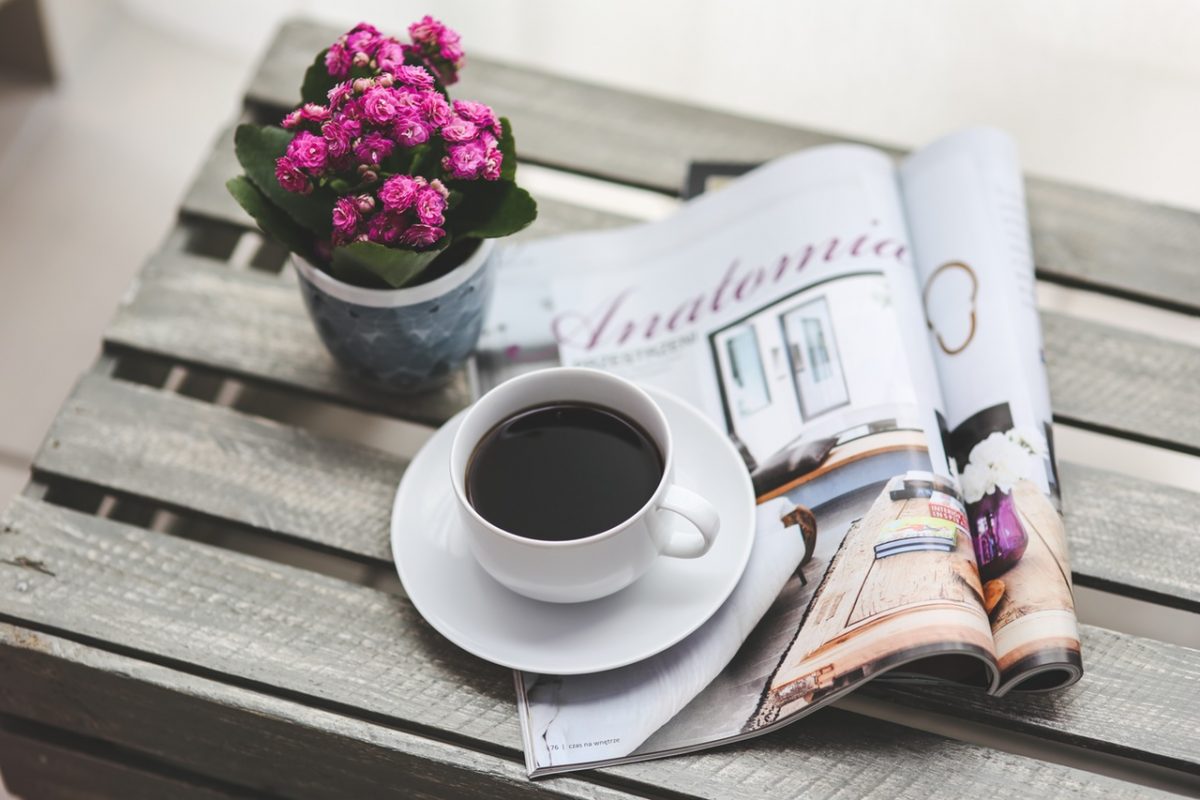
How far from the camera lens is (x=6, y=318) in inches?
46.9

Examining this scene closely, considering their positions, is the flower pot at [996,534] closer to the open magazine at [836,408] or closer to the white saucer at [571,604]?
the open magazine at [836,408]

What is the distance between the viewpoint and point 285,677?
→ 573 mm

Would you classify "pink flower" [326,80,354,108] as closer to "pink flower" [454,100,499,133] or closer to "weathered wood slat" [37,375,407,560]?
"pink flower" [454,100,499,133]

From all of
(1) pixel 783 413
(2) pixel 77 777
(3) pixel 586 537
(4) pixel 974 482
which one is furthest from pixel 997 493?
Answer: (2) pixel 77 777

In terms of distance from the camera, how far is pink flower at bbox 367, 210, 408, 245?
21.8 inches

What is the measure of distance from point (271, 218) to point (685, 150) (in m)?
0.33

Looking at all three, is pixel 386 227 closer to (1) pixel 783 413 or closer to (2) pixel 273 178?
(2) pixel 273 178

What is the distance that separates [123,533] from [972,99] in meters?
1.01

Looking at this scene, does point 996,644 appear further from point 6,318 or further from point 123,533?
point 6,318

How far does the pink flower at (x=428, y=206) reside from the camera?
544 mm

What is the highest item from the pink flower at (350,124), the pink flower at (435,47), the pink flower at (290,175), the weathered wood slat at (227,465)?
the pink flower at (435,47)

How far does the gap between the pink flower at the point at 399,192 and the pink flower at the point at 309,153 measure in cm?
4

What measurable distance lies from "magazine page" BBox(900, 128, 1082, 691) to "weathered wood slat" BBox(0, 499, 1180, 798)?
70 mm

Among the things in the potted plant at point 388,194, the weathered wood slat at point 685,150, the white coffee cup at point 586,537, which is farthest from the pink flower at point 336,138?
the weathered wood slat at point 685,150
